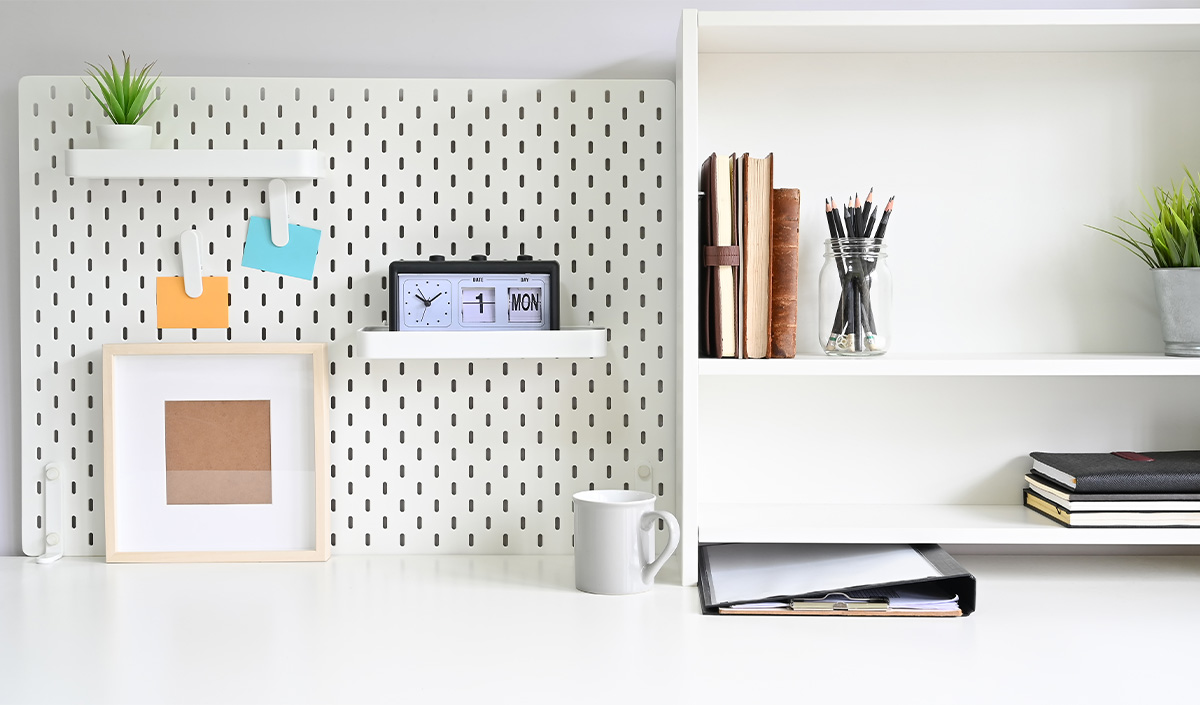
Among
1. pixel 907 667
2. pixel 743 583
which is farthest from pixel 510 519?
pixel 907 667

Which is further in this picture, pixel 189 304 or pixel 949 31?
pixel 189 304

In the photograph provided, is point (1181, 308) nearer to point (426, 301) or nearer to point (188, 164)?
point (426, 301)

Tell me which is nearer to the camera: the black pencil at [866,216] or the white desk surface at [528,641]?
the white desk surface at [528,641]

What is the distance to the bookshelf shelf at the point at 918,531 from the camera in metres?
1.12

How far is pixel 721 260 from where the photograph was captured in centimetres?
111

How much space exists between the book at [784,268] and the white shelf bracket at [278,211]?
0.67 metres

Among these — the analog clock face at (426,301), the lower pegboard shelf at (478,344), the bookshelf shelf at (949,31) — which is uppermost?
the bookshelf shelf at (949,31)

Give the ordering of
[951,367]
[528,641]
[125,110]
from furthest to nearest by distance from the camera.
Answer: [125,110] < [951,367] < [528,641]

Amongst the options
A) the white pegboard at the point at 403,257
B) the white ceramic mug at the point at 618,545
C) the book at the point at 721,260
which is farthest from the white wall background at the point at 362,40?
the white ceramic mug at the point at 618,545

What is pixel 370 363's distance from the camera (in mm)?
1281

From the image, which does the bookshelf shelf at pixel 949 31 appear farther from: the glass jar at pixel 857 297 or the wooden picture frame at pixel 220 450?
the wooden picture frame at pixel 220 450

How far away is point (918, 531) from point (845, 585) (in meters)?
0.14

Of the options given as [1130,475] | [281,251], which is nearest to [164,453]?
[281,251]

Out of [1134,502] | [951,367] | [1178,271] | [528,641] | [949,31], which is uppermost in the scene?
[949,31]
